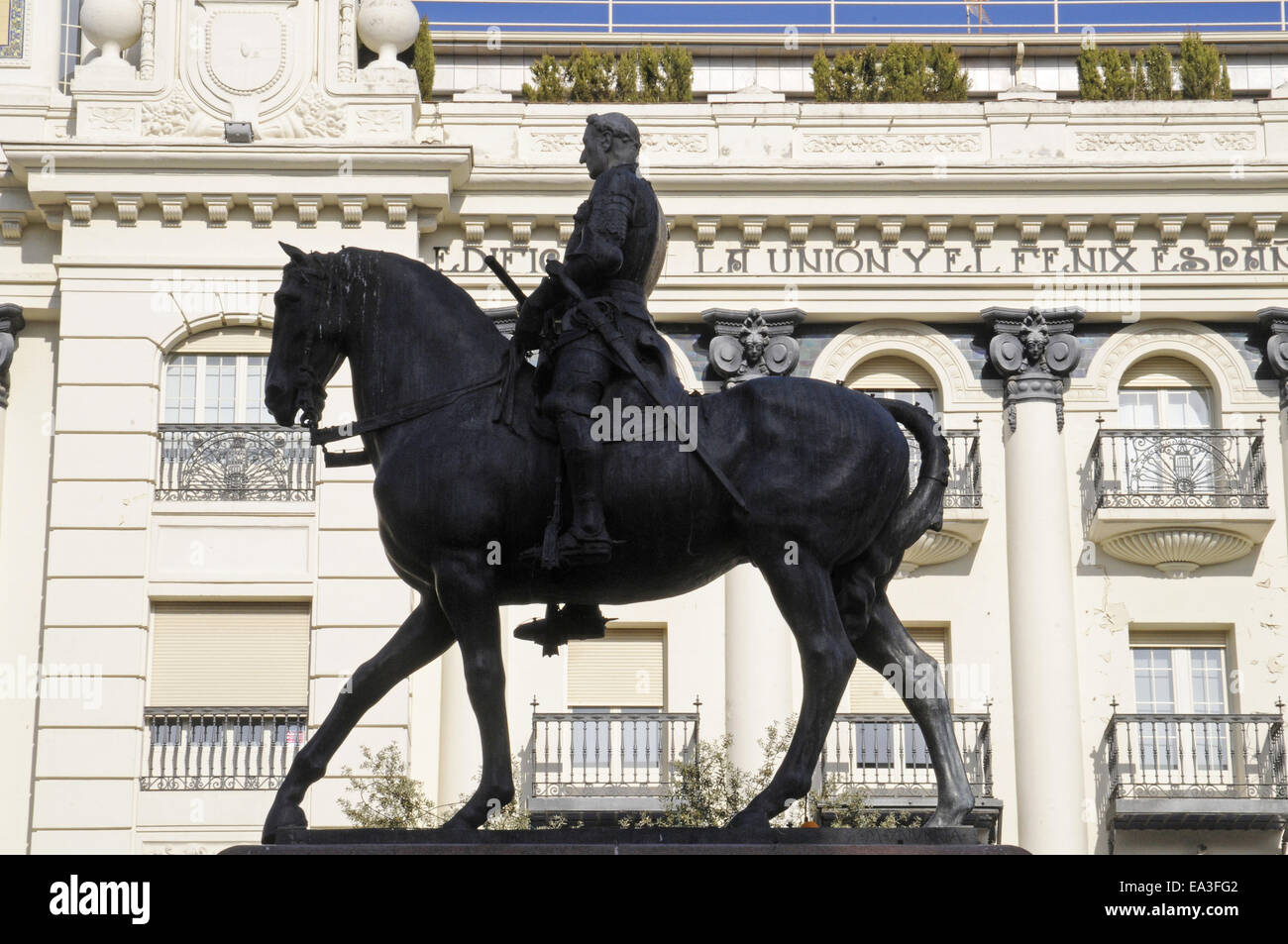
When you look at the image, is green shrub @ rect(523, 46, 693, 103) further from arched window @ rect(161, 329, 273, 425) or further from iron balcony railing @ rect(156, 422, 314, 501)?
iron balcony railing @ rect(156, 422, 314, 501)

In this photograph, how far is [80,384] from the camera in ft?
95.4

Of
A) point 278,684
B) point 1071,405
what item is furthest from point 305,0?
point 1071,405

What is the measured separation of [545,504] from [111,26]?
21663 mm

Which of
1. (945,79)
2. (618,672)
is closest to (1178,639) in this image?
(618,672)

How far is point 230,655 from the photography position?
28.3 meters

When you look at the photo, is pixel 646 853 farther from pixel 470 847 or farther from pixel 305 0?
pixel 305 0

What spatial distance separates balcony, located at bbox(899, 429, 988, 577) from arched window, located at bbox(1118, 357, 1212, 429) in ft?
7.80

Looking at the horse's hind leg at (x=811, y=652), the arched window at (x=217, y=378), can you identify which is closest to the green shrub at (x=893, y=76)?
the arched window at (x=217, y=378)

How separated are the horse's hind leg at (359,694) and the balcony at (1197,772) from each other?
18514mm

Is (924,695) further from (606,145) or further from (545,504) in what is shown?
(606,145)

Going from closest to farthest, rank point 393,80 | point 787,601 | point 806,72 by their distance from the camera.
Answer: point 787,601
point 393,80
point 806,72

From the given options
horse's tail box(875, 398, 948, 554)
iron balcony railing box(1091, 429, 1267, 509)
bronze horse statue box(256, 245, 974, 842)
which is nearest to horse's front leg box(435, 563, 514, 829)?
bronze horse statue box(256, 245, 974, 842)
